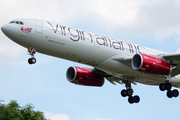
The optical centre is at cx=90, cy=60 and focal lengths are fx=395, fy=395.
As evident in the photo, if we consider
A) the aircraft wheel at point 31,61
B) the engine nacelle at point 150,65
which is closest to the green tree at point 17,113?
the aircraft wheel at point 31,61

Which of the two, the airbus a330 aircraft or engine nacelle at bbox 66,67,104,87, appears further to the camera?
engine nacelle at bbox 66,67,104,87

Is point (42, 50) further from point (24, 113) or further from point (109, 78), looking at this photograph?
point (109, 78)

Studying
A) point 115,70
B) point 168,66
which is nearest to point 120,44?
point 115,70

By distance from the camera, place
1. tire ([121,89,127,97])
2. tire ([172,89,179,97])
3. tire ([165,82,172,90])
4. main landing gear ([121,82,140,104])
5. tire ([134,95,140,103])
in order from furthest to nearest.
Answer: tire ([134,95,140,103]) → tire ([121,89,127,97]) → main landing gear ([121,82,140,104]) → tire ([172,89,179,97]) → tire ([165,82,172,90])

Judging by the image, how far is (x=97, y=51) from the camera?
3559 centimetres

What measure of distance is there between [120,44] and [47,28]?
24.9ft

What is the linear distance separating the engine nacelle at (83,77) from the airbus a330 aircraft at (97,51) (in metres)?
3.09

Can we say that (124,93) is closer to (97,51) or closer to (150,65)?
(150,65)

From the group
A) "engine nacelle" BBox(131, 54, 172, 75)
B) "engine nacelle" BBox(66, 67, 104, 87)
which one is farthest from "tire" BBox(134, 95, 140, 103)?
"engine nacelle" BBox(131, 54, 172, 75)

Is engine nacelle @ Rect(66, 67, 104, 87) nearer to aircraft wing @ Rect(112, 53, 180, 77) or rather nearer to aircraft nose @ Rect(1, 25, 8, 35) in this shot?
aircraft wing @ Rect(112, 53, 180, 77)

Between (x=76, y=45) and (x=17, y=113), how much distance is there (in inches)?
304

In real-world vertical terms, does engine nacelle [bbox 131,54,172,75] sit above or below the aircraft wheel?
above

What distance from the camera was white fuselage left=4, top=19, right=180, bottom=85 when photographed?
3356 cm

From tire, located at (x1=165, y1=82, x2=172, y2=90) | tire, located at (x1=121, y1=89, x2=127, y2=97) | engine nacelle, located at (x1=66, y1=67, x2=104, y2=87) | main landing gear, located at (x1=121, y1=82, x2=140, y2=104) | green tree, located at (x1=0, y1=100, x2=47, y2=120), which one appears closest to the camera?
green tree, located at (x1=0, y1=100, x2=47, y2=120)
